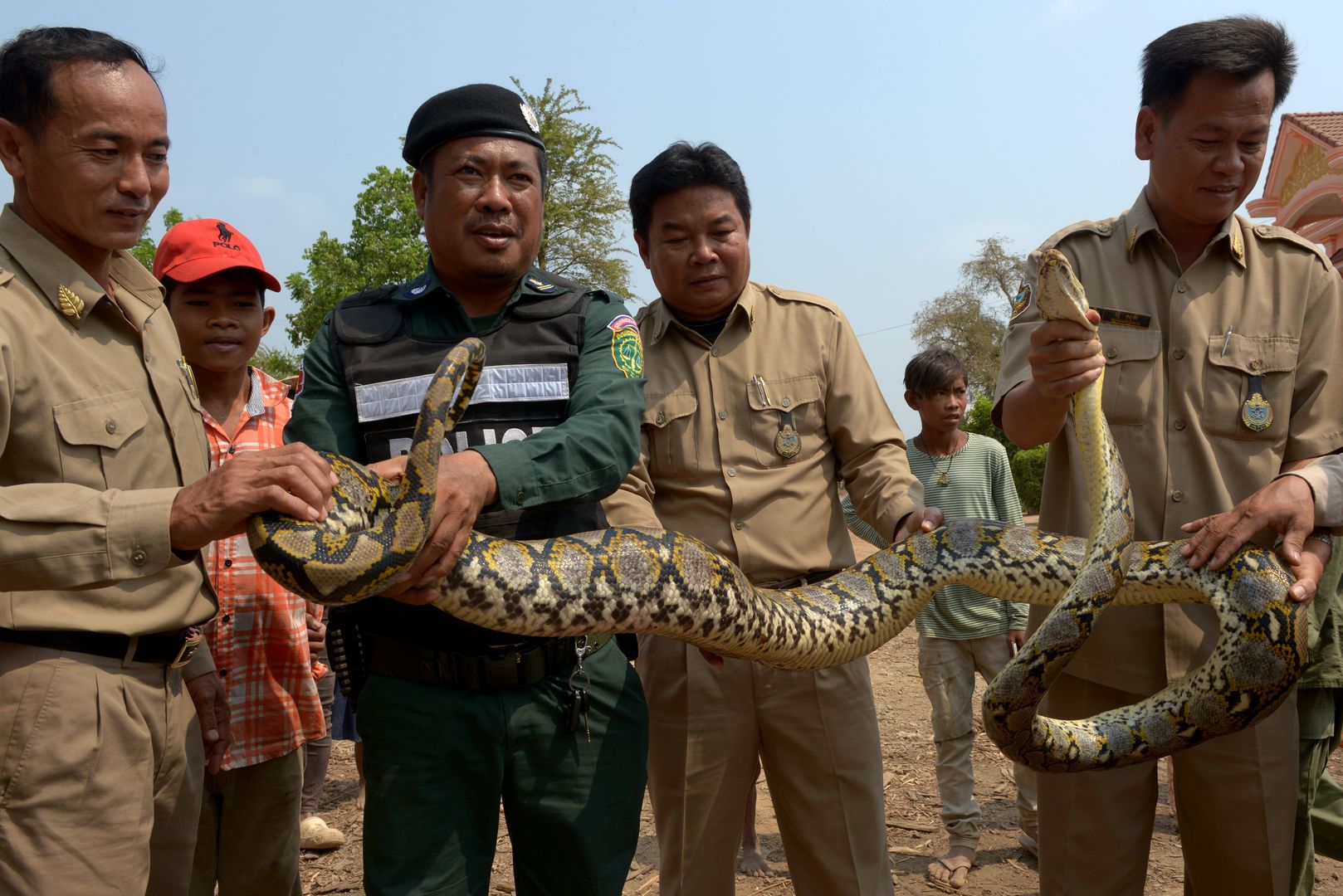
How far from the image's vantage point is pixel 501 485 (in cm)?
315

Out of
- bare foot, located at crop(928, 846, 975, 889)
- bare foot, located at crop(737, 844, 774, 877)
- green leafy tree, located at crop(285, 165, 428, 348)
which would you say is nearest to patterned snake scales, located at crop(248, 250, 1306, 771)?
bare foot, located at crop(928, 846, 975, 889)

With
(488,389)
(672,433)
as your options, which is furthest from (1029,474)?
(488,389)

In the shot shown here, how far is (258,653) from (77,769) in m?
1.53

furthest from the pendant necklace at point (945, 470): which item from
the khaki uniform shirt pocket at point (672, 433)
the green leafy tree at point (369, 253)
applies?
the green leafy tree at point (369, 253)

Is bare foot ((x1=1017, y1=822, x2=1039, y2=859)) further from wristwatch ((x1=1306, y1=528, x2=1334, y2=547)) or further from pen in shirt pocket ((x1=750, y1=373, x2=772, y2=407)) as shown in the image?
pen in shirt pocket ((x1=750, y1=373, x2=772, y2=407))

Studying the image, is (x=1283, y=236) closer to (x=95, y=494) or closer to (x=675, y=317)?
(x=675, y=317)

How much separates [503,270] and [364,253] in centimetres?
3383

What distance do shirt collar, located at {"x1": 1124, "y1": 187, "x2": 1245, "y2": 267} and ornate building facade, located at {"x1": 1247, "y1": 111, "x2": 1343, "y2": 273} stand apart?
756 inches

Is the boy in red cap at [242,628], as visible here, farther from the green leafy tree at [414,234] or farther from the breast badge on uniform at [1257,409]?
the green leafy tree at [414,234]

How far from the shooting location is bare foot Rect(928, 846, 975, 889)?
5.94 m

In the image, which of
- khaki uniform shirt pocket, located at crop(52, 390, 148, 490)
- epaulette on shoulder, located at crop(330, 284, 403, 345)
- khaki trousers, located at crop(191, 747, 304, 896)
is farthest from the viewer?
khaki trousers, located at crop(191, 747, 304, 896)

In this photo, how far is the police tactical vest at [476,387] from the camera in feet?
11.3

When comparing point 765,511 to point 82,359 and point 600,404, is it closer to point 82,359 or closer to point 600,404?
point 600,404

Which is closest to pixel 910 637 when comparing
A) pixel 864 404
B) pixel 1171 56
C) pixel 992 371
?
pixel 864 404
